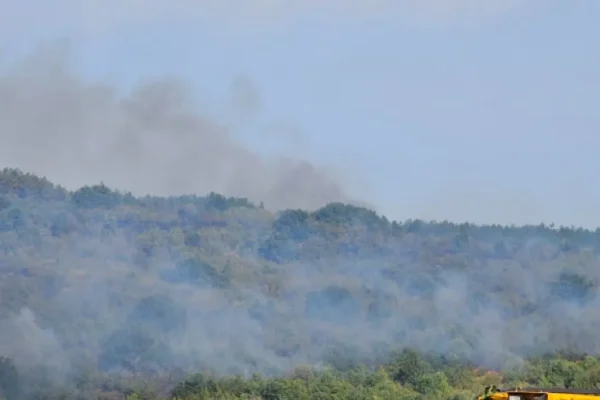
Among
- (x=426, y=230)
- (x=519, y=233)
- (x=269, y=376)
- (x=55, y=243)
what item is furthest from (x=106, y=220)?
(x=269, y=376)

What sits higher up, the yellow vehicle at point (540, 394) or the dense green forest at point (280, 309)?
the dense green forest at point (280, 309)

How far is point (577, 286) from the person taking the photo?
9788cm

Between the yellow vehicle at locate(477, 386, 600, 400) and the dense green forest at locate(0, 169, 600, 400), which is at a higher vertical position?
the dense green forest at locate(0, 169, 600, 400)

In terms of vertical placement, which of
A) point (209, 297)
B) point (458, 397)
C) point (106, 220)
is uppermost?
point (106, 220)

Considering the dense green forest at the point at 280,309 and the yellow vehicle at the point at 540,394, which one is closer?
the yellow vehicle at the point at 540,394

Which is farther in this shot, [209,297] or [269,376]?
[209,297]

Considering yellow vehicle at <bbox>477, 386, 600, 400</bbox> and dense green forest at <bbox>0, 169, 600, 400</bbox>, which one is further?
dense green forest at <bbox>0, 169, 600, 400</bbox>

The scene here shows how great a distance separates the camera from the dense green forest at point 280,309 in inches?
2810

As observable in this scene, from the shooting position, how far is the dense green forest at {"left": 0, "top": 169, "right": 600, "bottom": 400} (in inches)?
2810

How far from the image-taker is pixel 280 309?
294 ft

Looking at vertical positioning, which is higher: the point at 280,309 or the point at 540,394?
the point at 280,309

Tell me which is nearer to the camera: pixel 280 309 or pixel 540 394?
pixel 540 394

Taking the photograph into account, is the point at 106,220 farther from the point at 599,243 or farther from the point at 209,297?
the point at 599,243

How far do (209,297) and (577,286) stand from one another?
91.8ft
